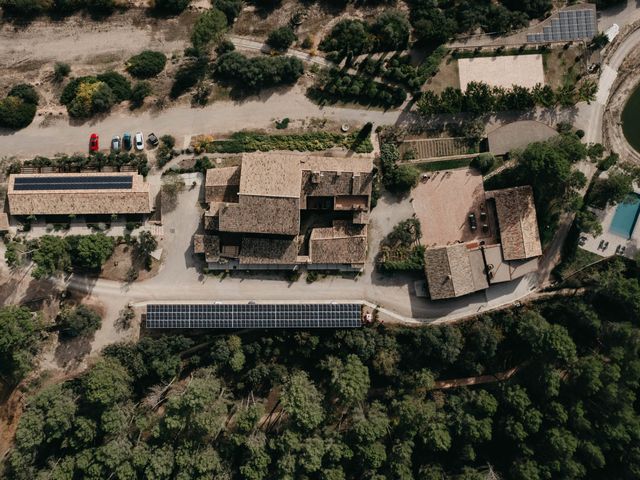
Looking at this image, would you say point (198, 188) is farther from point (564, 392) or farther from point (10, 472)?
point (564, 392)

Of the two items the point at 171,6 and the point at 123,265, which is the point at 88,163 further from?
the point at 171,6

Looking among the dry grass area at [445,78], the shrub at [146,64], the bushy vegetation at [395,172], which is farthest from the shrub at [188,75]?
the dry grass area at [445,78]

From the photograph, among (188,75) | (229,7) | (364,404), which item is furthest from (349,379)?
(229,7)

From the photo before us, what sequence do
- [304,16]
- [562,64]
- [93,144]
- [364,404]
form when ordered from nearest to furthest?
[364,404]
[93,144]
[562,64]
[304,16]

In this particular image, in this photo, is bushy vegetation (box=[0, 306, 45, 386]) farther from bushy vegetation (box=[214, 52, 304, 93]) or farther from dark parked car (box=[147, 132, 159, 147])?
bushy vegetation (box=[214, 52, 304, 93])

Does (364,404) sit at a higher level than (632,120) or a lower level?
lower

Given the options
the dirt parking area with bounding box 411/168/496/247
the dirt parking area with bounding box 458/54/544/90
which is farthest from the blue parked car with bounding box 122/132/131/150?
the dirt parking area with bounding box 458/54/544/90

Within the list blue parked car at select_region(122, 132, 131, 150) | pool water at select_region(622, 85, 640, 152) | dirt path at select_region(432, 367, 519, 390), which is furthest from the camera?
pool water at select_region(622, 85, 640, 152)
